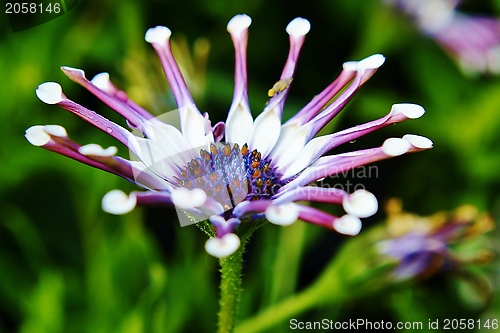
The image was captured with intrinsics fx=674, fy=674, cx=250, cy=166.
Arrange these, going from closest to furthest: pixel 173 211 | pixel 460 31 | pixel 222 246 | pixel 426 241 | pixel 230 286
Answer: pixel 222 246 < pixel 230 286 < pixel 426 241 < pixel 173 211 < pixel 460 31

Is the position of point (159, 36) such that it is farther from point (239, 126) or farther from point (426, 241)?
point (426, 241)

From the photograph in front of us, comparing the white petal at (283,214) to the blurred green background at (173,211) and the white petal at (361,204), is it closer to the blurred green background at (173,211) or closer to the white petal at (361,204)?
the white petal at (361,204)

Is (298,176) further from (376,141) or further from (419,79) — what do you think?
(419,79)

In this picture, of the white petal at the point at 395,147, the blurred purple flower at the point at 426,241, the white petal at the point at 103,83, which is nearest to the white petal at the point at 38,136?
the white petal at the point at 103,83

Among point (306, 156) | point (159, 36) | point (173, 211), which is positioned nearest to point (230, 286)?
point (306, 156)

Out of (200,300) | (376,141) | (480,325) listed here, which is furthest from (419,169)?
(200,300)
